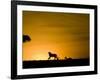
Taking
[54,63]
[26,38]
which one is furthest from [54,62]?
[26,38]

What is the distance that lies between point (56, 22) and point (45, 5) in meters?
0.23

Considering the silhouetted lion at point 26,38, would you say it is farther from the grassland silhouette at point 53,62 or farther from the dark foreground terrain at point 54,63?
the dark foreground terrain at point 54,63

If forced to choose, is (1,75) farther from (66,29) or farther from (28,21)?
(66,29)

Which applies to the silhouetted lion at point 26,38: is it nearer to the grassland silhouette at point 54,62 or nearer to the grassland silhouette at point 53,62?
the grassland silhouette at point 53,62

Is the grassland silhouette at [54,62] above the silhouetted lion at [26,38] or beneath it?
beneath

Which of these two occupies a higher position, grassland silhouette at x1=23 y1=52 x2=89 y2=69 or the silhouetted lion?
the silhouetted lion

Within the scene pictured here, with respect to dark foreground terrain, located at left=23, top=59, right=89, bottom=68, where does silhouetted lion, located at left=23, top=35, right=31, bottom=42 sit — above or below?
above

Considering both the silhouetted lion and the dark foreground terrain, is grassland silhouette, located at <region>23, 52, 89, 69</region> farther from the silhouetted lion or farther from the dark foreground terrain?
the silhouetted lion

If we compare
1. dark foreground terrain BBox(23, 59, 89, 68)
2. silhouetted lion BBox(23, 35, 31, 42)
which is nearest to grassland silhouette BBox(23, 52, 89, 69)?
dark foreground terrain BBox(23, 59, 89, 68)

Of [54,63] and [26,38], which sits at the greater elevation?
[26,38]

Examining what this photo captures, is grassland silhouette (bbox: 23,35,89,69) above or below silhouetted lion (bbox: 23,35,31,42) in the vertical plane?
below

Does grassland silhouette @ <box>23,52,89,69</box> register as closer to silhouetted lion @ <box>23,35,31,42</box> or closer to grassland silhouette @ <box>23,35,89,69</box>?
grassland silhouette @ <box>23,35,89,69</box>

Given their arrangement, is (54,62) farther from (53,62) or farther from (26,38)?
(26,38)

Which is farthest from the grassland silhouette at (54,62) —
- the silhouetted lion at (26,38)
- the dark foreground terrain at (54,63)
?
the silhouetted lion at (26,38)
